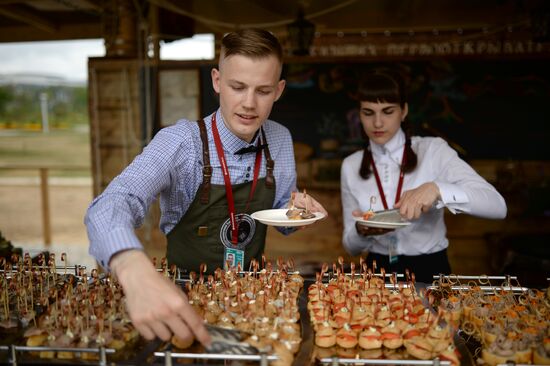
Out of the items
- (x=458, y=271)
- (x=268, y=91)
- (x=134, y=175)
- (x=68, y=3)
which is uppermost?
(x=68, y=3)

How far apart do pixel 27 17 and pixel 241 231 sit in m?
5.52

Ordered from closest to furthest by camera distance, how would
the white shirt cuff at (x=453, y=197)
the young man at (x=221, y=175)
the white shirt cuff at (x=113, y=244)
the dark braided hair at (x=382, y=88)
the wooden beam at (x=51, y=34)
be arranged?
the white shirt cuff at (x=113, y=244) < the young man at (x=221, y=175) < the white shirt cuff at (x=453, y=197) < the dark braided hair at (x=382, y=88) < the wooden beam at (x=51, y=34)

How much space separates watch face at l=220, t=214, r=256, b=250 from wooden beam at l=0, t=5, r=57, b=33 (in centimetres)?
494

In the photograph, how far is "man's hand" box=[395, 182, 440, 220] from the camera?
275 cm

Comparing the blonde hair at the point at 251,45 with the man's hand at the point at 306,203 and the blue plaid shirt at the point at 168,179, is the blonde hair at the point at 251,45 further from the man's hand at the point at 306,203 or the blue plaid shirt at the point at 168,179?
the man's hand at the point at 306,203

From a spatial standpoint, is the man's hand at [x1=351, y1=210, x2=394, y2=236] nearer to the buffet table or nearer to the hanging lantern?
the buffet table

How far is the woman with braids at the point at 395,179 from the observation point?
3205 millimetres

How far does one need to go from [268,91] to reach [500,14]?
18.4ft

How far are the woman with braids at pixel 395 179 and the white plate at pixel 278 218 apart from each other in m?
0.56

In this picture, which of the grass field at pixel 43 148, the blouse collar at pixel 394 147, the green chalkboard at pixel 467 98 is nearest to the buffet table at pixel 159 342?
the blouse collar at pixel 394 147

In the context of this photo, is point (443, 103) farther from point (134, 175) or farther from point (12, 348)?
point (12, 348)

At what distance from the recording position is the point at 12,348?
1743mm

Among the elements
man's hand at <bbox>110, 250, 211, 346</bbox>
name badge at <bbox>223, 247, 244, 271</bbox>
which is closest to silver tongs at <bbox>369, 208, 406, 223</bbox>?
name badge at <bbox>223, 247, 244, 271</bbox>

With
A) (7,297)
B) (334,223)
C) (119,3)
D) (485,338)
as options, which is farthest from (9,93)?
(485,338)
